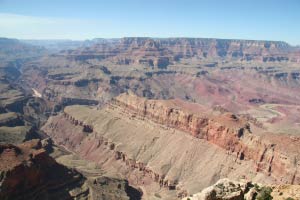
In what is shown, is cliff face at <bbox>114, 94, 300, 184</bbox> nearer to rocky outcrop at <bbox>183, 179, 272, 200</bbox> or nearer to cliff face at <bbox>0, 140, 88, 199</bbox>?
cliff face at <bbox>0, 140, 88, 199</bbox>

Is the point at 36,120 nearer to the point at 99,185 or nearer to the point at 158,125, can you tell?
the point at 158,125

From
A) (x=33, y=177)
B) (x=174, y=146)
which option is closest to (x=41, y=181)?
(x=33, y=177)

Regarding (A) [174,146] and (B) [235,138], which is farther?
(A) [174,146]

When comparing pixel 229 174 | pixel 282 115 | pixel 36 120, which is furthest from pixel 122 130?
Result: pixel 282 115

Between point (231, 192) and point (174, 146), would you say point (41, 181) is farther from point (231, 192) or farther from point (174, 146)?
point (231, 192)

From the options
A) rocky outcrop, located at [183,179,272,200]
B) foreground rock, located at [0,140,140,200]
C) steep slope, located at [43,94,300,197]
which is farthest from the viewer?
steep slope, located at [43,94,300,197]

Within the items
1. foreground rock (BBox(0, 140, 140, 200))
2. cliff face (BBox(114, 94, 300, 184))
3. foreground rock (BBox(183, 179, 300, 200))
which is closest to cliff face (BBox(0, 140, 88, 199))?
foreground rock (BBox(0, 140, 140, 200))
